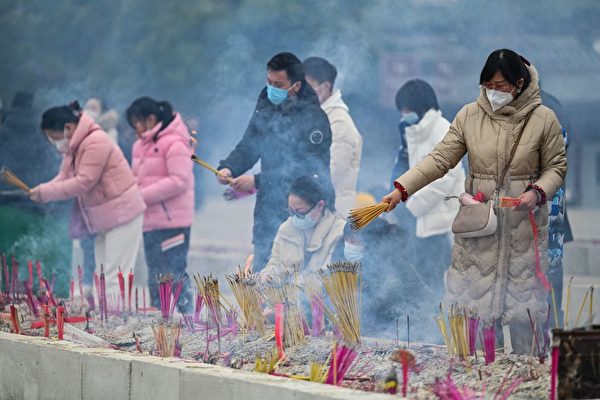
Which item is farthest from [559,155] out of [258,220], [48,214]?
[48,214]

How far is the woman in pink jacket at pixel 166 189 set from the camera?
43.1ft

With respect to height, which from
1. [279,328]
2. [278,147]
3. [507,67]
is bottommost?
[279,328]

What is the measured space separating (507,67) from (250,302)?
7.63 ft

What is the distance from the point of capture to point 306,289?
8.50 metres

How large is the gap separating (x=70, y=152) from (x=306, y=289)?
5.82 metres

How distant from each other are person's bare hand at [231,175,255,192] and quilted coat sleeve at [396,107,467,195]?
3.42m

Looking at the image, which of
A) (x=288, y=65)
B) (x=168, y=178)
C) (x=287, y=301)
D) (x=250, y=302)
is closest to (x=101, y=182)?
(x=168, y=178)

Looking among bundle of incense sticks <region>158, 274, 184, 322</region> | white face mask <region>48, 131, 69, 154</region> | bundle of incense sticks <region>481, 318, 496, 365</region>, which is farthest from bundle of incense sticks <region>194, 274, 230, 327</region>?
white face mask <region>48, 131, 69, 154</region>

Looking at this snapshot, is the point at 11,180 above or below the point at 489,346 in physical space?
above

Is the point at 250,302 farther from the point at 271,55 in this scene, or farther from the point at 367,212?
the point at 271,55

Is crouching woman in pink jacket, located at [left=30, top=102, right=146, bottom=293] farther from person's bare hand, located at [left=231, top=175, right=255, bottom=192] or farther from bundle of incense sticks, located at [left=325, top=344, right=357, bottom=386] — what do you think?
bundle of incense sticks, located at [left=325, top=344, right=357, bottom=386]

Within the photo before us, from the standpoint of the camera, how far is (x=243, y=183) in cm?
1100

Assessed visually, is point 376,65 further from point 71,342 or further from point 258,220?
point 71,342

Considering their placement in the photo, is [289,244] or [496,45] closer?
[289,244]
